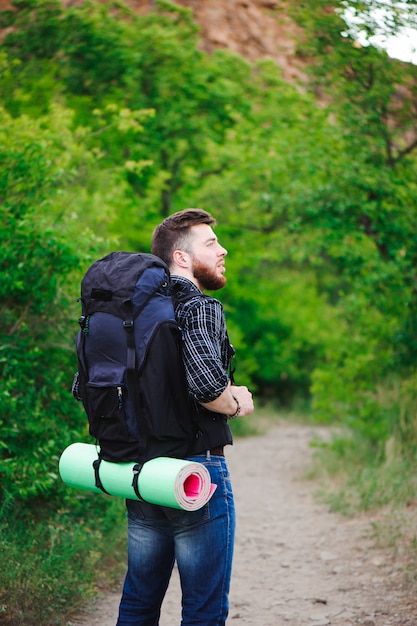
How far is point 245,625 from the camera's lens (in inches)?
163

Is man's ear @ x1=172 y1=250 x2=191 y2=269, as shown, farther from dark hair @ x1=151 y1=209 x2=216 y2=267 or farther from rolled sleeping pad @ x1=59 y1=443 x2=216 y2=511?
rolled sleeping pad @ x1=59 y1=443 x2=216 y2=511

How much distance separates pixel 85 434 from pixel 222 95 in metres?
11.8

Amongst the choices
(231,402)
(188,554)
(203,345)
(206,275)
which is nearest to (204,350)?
(203,345)

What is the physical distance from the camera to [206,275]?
2.73m

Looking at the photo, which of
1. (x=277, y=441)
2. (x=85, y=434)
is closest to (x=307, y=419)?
(x=277, y=441)

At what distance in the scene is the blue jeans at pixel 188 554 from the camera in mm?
2488

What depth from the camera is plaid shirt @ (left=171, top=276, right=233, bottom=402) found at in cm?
238

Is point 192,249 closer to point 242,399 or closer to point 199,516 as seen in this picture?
point 242,399

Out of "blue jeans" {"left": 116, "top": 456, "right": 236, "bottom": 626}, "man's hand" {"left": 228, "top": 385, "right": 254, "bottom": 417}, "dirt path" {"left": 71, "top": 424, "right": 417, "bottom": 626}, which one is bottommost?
"dirt path" {"left": 71, "top": 424, "right": 417, "bottom": 626}

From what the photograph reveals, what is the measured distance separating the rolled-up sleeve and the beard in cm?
22

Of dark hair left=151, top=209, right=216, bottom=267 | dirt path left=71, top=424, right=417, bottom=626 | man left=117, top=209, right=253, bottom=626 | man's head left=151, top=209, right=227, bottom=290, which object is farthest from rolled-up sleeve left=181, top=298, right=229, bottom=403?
dirt path left=71, top=424, right=417, bottom=626

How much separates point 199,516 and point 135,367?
626mm

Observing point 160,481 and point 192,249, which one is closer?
point 160,481

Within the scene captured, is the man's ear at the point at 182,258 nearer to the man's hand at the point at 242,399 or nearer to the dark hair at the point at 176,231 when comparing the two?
the dark hair at the point at 176,231
